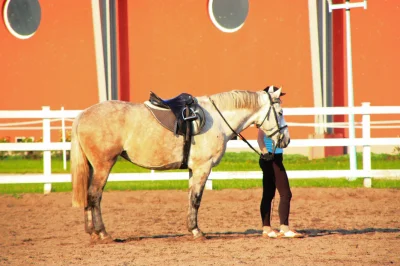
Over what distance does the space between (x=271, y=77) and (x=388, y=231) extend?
34.7ft

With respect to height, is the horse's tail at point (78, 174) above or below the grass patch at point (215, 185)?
above

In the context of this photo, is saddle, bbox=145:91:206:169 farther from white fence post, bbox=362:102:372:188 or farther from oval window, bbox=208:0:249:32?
oval window, bbox=208:0:249:32

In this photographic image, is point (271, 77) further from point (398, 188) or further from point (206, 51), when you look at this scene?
point (398, 188)

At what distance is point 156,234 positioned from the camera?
909 cm

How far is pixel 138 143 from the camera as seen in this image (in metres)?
8.30

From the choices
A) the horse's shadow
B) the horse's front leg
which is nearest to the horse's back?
the horse's front leg

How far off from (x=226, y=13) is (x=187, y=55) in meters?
1.52

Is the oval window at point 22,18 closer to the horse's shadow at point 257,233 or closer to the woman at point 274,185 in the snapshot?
the horse's shadow at point 257,233

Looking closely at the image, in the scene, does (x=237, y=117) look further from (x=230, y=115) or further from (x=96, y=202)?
(x=96, y=202)

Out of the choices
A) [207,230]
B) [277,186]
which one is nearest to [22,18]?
[207,230]

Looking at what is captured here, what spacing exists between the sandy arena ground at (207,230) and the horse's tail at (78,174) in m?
0.53

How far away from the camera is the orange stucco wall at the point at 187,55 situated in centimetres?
1906

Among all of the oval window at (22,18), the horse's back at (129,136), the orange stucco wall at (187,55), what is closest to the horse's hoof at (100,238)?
the horse's back at (129,136)

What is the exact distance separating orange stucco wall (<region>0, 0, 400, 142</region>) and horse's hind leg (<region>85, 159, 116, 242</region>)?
36.0ft
